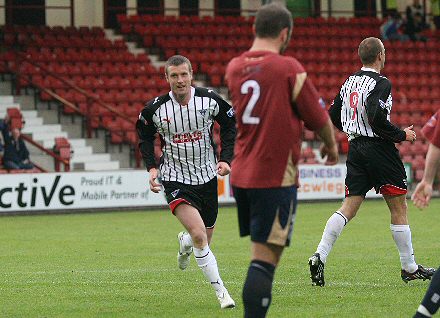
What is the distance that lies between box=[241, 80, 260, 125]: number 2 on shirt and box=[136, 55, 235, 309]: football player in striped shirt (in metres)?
2.37

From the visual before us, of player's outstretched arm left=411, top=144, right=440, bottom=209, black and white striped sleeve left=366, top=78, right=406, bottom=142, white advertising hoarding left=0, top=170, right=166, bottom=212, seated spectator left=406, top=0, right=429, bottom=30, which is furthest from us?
seated spectator left=406, top=0, right=429, bottom=30

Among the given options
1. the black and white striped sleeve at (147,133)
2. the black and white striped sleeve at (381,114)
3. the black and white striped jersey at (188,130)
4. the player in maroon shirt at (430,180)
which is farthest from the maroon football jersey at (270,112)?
the black and white striped sleeve at (381,114)

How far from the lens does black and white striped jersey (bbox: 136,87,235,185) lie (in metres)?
9.05

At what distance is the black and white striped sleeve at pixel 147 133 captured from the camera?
910 cm

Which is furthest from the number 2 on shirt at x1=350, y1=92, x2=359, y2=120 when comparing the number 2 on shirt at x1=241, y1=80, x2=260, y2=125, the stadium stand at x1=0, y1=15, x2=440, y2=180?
the stadium stand at x1=0, y1=15, x2=440, y2=180

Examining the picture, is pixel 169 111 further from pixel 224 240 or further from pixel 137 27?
pixel 137 27

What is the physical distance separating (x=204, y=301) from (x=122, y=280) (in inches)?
70.8

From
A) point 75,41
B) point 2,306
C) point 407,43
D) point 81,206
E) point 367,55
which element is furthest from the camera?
point 407,43

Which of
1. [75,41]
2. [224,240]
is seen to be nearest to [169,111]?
[224,240]

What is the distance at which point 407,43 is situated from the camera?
33.3 meters

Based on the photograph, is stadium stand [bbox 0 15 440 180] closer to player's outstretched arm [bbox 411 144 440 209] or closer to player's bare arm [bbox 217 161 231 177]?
player's bare arm [bbox 217 161 231 177]

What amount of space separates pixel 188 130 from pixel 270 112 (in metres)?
2.67

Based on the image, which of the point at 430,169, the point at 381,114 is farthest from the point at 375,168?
the point at 430,169

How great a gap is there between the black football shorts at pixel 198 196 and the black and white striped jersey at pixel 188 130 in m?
0.05
